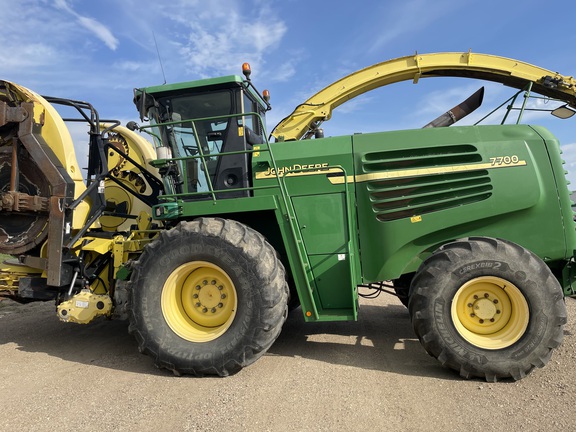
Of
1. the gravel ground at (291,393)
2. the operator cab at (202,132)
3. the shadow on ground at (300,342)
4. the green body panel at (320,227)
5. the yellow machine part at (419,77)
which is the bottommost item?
the gravel ground at (291,393)

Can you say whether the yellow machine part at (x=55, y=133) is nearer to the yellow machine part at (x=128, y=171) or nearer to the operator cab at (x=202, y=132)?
the operator cab at (x=202, y=132)

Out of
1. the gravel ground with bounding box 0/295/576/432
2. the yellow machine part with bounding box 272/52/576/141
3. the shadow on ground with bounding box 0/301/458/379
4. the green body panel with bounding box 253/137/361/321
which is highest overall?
the yellow machine part with bounding box 272/52/576/141

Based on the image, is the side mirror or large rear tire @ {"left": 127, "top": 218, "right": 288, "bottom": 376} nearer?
large rear tire @ {"left": 127, "top": 218, "right": 288, "bottom": 376}

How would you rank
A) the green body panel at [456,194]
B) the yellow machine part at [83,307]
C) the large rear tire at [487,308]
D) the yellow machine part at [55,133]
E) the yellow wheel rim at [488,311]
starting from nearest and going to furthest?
1. the large rear tire at [487,308]
2. the yellow wheel rim at [488,311]
3. the green body panel at [456,194]
4. the yellow machine part at [83,307]
5. the yellow machine part at [55,133]

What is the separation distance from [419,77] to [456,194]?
2484mm

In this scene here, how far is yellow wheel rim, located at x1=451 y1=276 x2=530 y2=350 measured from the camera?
3.52 m

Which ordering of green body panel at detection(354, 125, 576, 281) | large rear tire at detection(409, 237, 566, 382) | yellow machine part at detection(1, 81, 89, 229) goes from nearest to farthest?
large rear tire at detection(409, 237, 566, 382), green body panel at detection(354, 125, 576, 281), yellow machine part at detection(1, 81, 89, 229)

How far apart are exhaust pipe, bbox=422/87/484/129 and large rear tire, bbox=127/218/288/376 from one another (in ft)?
10.4

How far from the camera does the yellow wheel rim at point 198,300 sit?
12.9 ft

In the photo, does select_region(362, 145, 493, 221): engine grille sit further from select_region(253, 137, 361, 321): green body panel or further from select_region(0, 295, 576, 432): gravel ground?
select_region(0, 295, 576, 432): gravel ground

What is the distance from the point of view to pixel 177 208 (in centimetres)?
422

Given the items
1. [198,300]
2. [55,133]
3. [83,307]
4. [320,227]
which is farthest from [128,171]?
[320,227]

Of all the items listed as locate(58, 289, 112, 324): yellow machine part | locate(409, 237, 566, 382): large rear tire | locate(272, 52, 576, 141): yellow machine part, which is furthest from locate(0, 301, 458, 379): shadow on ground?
locate(272, 52, 576, 141): yellow machine part

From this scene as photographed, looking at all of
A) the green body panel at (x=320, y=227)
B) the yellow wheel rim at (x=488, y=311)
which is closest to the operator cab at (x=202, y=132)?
the green body panel at (x=320, y=227)
